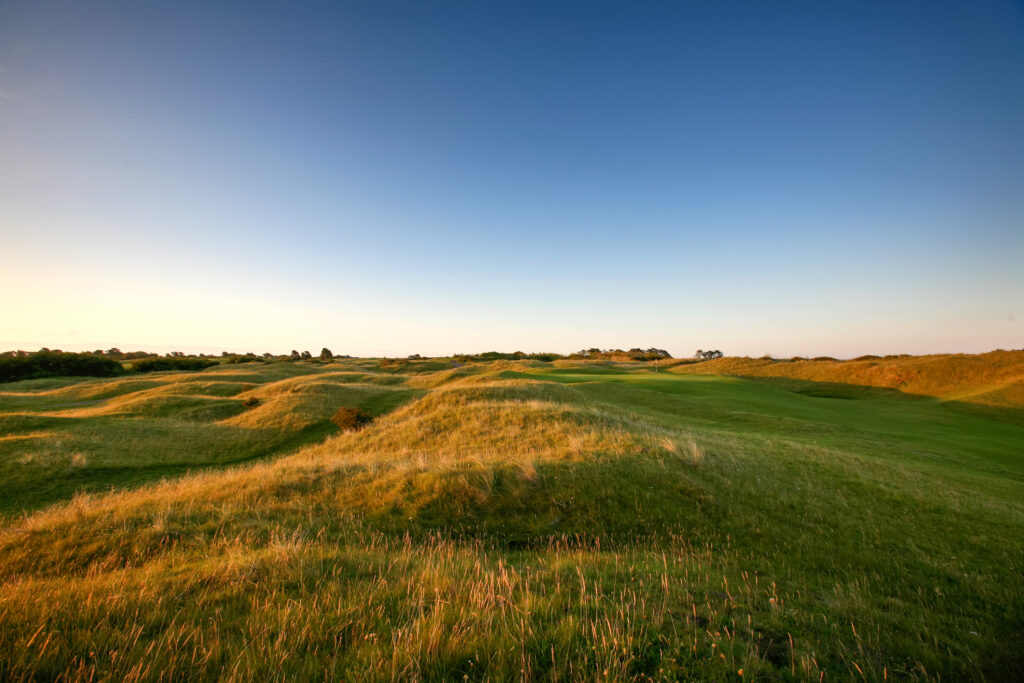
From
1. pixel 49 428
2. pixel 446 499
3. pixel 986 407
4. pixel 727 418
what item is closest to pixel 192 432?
pixel 49 428

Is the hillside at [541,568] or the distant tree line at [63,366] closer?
the hillside at [541,568]

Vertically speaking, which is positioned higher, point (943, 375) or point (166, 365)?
point (166, 365)

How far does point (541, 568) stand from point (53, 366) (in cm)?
8885

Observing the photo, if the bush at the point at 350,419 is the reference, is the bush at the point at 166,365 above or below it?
above

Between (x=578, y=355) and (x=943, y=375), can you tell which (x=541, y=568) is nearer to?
(x=943, y=375)

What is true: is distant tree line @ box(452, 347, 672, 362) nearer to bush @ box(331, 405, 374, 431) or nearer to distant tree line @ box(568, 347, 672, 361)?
distant tree line @ box(568, 347, 672, 361)

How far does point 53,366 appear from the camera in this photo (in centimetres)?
5819

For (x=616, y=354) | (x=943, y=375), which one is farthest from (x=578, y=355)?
(x=943, y=375)

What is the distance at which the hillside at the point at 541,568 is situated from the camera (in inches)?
131

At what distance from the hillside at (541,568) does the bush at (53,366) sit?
63.1m

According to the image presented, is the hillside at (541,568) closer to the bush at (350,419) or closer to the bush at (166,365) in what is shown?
the bush at (350,419)

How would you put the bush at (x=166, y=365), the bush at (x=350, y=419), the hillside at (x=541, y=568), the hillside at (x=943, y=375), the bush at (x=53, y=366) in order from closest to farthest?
1. the hillside at (x=541, y=568)
2. the bush at (x=350, y=419)
3. the hillside at (x=943, y=375)
4. the bush at (x=53, y=366)
5. the bush at (x=166, y=365)

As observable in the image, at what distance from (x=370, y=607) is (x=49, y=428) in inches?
1183

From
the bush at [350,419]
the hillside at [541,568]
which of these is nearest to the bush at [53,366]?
the bush at [350,419]
